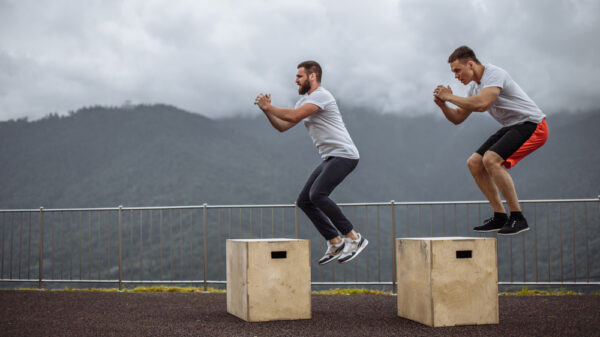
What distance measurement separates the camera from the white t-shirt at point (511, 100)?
4105 millimetres

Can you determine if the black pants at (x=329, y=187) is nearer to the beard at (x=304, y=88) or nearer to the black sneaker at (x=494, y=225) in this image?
the beard at (x=304, y=88)

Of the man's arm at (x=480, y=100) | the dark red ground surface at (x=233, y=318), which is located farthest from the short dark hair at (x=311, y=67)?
the dark red ground surface at (x=233, y=318)

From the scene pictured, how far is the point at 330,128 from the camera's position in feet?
15.2

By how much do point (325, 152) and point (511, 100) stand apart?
1.55 meters

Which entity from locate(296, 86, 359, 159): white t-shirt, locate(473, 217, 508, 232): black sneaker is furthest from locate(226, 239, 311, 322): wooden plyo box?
locate(473, 217, 508, 232): black sneaker

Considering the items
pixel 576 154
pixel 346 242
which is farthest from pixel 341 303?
pixel 576 154

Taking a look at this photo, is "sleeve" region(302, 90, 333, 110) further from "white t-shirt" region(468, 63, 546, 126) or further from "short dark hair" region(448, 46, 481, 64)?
"white t-shirt" region(468, 63, 546, 126)

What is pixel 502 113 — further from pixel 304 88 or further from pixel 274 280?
pixel 274 280

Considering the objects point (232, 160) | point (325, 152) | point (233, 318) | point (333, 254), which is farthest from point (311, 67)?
point (232, 160)

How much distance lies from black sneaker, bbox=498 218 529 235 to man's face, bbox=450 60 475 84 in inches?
45.7

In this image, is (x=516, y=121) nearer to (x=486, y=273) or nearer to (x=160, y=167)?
(x=486, y=273)

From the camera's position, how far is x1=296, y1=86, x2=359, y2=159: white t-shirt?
4.59m

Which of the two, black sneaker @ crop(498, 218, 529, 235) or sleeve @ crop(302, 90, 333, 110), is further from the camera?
sleeve @ crop(302, 90, 333, 110)

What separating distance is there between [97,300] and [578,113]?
95.8 m
